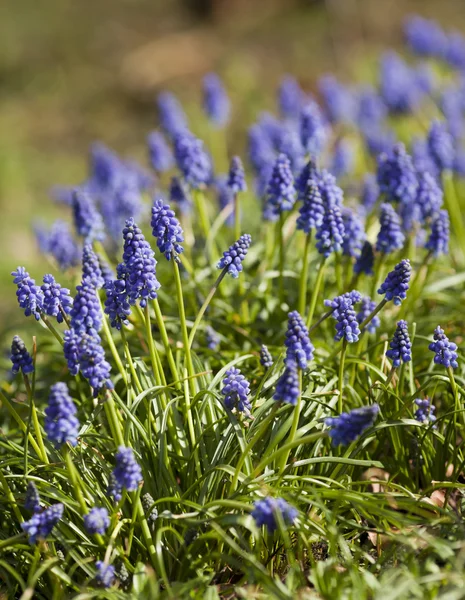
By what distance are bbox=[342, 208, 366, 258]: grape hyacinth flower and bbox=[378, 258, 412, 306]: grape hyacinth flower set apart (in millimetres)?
1309

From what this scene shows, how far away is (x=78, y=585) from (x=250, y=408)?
1273 mm

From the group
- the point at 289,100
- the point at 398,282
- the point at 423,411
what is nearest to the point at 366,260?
the point at 398,282

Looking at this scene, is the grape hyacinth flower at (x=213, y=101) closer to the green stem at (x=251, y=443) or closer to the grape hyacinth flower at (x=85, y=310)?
the grape hyacinth flower at (x=85, y=310)

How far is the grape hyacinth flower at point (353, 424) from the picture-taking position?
3.13 m

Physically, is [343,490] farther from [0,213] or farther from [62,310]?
[0,213]

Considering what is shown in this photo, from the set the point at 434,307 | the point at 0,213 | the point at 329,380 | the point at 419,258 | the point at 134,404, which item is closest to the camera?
the point at 134,404

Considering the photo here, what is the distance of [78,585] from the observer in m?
3.60

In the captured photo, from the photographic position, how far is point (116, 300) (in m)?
3.76

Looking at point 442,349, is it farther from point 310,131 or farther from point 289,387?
point 310,131

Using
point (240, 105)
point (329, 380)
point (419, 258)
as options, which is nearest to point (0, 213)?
point (240, 105)

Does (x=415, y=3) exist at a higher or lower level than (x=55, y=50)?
lower

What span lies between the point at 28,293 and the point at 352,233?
98.4 inches

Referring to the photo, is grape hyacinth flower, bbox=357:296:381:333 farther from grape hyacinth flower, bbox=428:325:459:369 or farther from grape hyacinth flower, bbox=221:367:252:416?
grape hyacinth flower, bbox=221:367:252:416

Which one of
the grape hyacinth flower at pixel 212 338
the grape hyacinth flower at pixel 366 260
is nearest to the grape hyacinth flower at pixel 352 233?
the grape hyacinth flower at pixel 366 260
